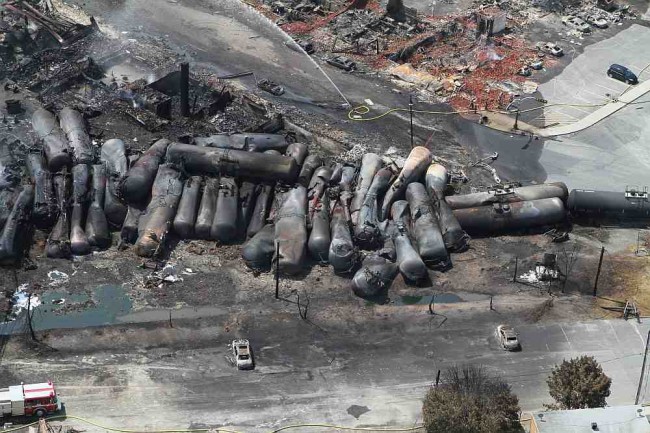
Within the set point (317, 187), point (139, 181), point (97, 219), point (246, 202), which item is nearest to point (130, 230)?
point (97, 219)

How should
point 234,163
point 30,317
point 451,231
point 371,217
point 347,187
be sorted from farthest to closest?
point 347,187 < point 234,163 < point 371,217 < point 451,231 < point 30,317

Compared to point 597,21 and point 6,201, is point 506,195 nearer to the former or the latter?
point 6,201

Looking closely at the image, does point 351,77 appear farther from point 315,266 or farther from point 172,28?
point 315,266

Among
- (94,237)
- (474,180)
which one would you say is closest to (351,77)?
(474,180)

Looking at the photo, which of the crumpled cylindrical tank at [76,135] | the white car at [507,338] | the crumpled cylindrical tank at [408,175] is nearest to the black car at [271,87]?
the crumpled cylindrical tank at [76,135]

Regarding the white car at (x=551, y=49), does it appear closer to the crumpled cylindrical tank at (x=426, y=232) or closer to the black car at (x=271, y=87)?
the black car at (x=271, y=87)

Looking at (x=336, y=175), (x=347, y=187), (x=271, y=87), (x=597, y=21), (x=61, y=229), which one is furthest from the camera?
(x=597, y=21)

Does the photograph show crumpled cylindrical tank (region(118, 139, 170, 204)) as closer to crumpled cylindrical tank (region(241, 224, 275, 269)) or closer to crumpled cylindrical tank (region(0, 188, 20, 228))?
crumpled cylindrical tank (region(0, 188, 20, 228))

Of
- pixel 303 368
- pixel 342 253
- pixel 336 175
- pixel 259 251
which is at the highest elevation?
pixel 336 175
